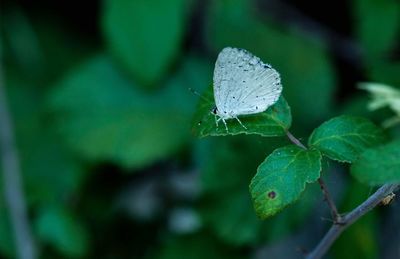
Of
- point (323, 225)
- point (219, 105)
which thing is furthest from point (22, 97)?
point (219, 105)


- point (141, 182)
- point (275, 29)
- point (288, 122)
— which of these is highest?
point (288, 122)

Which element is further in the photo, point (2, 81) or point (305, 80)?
point (2, 81)

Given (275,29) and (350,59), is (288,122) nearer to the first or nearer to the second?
(275,29)

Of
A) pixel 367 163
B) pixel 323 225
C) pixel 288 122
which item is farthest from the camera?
pixel 323 225

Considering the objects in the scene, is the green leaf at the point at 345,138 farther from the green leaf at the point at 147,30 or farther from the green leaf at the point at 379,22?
the green leaf at the point at 147,30

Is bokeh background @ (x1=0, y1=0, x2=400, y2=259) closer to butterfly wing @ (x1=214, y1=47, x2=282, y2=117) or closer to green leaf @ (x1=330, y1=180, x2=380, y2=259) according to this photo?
green leaf @ (x1=330, y1=180, x2=380, y2=259)

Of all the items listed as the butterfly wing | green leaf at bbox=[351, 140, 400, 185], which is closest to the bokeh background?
the butterfly wing

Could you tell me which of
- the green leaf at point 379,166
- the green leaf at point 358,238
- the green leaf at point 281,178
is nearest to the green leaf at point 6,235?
the green leaf at point 358,238
